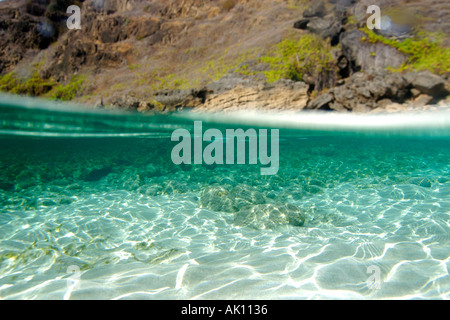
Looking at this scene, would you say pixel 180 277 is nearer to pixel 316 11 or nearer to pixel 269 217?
pixel 269 217

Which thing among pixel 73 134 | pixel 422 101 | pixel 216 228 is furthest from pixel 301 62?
pixel 216 228

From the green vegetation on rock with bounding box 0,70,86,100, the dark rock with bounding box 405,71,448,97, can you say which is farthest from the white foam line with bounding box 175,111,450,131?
the green vegetation on rock with bounding box 0,70,86,100

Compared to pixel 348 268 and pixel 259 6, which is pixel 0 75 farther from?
pixel 348 268

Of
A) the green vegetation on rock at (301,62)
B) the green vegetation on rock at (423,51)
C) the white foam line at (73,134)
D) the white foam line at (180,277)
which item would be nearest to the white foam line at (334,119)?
the green vegetation on rock at (301,62)

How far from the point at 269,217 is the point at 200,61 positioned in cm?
2460

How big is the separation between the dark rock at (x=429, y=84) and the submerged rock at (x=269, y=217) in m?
15.9

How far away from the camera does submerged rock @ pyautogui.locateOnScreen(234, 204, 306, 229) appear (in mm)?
6519

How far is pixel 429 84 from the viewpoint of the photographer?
16.7 m

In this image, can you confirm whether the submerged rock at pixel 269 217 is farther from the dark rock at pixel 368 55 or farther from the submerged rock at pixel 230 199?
the dark rock at pixel 368 55

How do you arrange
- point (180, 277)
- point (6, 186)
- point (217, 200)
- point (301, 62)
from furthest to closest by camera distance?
point (301, 62) < point (6, 186) < point (217, 200) < point (180, 277)

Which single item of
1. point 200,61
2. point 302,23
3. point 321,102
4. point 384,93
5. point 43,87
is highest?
point 302,23

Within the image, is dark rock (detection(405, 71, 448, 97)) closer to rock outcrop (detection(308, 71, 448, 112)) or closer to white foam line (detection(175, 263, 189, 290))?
rock outcrop (detection(308, 71, 448, 112))

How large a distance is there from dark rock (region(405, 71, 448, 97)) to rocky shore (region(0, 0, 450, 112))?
5 centimetres

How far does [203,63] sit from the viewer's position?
26.8 meters
